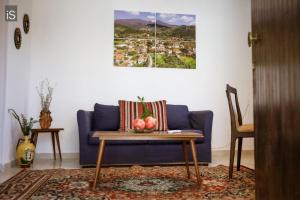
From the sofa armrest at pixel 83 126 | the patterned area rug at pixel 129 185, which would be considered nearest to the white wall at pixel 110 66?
the sofa armrest at pixel 83 126

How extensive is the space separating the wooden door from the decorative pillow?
2470mm

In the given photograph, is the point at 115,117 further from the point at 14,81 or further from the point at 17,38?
the point at 17,38

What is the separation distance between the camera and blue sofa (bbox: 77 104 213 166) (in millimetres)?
3373

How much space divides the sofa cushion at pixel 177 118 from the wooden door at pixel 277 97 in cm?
257

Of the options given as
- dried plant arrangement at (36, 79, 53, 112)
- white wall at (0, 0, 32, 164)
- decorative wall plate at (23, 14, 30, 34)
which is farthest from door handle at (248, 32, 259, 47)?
decorative wall plate at (23, 14, 30, 34)

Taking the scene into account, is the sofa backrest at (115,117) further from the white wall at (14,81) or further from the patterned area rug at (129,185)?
the white wall at (14,81)

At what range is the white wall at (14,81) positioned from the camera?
3287 mm

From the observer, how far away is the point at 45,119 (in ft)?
12.5

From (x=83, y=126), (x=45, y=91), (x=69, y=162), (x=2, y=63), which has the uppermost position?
(x=2, y=63)

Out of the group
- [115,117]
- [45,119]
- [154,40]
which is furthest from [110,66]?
[45,119]

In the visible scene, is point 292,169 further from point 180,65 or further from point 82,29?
point 82,29

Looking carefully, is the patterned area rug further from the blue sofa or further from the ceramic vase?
the ceramic vase

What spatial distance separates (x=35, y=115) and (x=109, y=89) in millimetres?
1126

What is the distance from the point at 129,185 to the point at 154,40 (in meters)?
2.68
